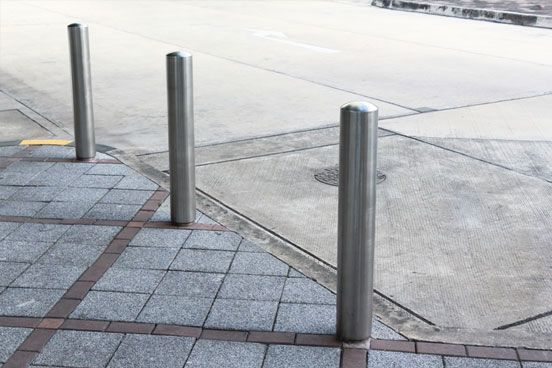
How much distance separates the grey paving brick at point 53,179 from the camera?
20.6ft

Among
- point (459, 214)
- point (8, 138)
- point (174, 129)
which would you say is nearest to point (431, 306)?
point (459, 214)

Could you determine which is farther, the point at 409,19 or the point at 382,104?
the point at 409,19

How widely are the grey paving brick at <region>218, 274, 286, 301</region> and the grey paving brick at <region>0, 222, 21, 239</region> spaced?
1563 millimetres

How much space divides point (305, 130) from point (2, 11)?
1371cm

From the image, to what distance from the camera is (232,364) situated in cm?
371

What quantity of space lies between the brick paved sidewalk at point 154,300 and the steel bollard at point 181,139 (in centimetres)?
16

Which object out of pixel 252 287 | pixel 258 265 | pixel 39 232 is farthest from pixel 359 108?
pixel 39 232

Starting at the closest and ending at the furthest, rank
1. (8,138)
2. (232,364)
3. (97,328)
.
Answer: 1. (232,364)
2. (97,328)
3. (8,138)

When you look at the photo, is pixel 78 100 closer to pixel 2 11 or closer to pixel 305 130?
pixel 305 130

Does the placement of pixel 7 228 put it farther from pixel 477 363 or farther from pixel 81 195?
pixel 477 363

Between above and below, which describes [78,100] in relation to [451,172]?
above

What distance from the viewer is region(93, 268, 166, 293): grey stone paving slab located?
4504mm

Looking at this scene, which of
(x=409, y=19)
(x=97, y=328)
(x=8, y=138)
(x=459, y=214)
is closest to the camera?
(x=97, y=328)

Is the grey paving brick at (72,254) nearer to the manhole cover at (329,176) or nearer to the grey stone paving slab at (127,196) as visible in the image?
the grey stone paving slab at (127,196)
